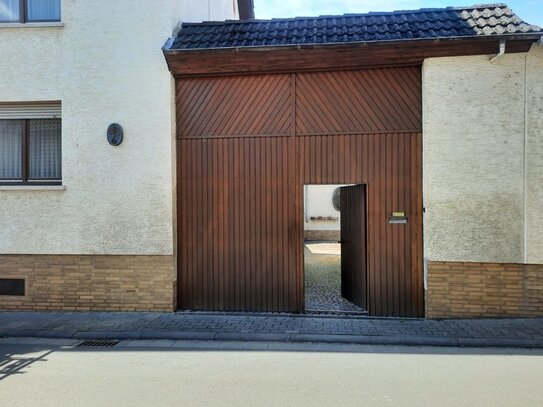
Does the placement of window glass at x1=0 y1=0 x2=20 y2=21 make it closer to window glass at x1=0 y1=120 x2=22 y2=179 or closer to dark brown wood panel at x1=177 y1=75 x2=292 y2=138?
window glass at x1=0 y1=120 x2=22 y2=179

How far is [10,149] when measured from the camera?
8.40 metres

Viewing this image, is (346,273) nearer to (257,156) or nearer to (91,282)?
(257,156)

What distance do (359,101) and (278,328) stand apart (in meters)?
4.00

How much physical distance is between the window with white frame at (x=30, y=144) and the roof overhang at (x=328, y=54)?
2641 millimetres

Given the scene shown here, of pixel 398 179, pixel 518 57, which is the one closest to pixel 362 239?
pixel 398 179

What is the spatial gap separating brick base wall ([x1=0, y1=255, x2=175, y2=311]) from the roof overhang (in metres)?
3.45

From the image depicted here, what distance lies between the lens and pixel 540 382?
4738mm

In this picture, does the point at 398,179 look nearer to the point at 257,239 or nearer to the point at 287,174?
the point at 287,174

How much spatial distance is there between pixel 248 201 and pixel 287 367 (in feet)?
10.8

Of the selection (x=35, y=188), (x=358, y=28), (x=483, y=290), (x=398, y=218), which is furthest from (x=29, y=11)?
(x=483, y=290)

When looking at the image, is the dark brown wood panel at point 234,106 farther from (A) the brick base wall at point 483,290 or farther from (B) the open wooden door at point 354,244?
(A) the brick base wall at point 483,290

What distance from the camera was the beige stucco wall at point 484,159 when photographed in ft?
23.1

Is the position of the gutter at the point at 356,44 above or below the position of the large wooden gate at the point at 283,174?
above

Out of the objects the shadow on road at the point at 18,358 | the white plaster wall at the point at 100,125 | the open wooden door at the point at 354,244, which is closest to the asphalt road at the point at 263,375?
the shadow on road at the point at 18,358
